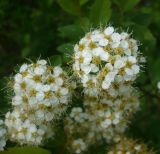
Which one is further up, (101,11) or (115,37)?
(101,11)

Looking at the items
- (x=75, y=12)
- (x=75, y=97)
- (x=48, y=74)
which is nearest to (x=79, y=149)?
(x=75, y=97)

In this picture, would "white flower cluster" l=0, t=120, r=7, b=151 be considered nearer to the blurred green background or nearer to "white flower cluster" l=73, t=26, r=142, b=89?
the blurred green background

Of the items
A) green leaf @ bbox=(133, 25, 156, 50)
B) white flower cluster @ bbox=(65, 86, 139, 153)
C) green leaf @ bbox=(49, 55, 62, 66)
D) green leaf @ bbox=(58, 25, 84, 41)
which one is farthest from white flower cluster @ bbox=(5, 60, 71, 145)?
green leaf @ bbox=(133, 25, 156, 50)

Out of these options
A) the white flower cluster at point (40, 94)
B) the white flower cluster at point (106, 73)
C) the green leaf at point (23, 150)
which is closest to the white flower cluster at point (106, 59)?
the white flower cluster at point (106, 73)

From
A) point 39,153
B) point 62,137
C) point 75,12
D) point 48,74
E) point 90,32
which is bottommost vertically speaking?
point 39,153

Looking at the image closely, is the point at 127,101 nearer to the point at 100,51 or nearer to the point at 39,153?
the point at 100,51

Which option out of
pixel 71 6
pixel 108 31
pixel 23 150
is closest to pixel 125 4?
pixel 71 6

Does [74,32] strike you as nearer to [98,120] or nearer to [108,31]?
[108,31]
